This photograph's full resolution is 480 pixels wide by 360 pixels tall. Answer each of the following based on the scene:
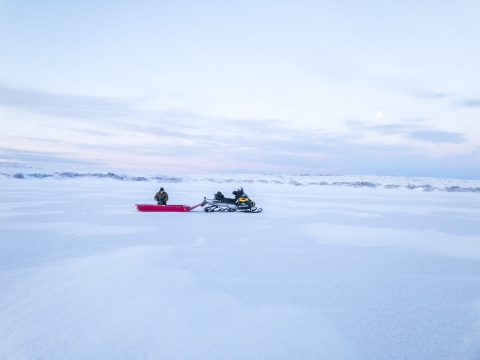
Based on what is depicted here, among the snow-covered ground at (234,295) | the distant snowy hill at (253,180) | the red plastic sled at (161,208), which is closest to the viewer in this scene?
the snow-covered ground at (234,295)

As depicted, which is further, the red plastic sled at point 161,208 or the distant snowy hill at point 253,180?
the distant snowy hill at point 253,180

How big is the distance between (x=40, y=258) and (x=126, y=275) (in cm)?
184

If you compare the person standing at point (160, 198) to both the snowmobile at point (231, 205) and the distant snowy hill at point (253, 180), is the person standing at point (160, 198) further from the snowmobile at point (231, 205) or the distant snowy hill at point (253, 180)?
the distant snowy hill at point (253, 180)

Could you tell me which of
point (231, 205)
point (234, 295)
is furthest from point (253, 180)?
point (234, 295)

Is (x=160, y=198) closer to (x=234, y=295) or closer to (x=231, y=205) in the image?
(x=231, y=205)

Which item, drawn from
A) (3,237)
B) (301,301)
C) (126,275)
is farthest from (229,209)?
(301,301)

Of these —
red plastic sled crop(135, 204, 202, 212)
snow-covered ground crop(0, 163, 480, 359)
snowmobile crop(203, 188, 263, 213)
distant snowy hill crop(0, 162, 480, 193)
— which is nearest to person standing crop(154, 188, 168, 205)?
red plastic sled crop(135, 204, 202, 212)

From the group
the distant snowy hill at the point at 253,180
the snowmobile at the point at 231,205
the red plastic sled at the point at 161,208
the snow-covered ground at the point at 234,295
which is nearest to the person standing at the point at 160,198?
the red plastic sled at the point at 161,208

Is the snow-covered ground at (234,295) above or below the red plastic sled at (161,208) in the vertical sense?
below

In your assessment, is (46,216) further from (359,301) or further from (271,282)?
(359,301)

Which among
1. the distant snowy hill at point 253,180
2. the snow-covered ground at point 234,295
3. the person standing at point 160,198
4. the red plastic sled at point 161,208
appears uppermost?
the distant snowy hill at point 253,180

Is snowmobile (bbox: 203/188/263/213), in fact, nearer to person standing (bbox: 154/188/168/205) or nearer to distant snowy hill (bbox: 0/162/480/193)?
person standing (bbox: 154/188/168/205)

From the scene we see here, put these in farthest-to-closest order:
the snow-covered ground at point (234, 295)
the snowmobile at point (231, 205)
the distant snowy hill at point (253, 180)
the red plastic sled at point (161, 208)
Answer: the distant snowy hill at point (253, 180) < the snowmobile at point (231, 205) < the red plastic sled at point (161, 208) < the snow-covered ground at point (234, 295)

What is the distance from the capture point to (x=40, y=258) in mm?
5664
